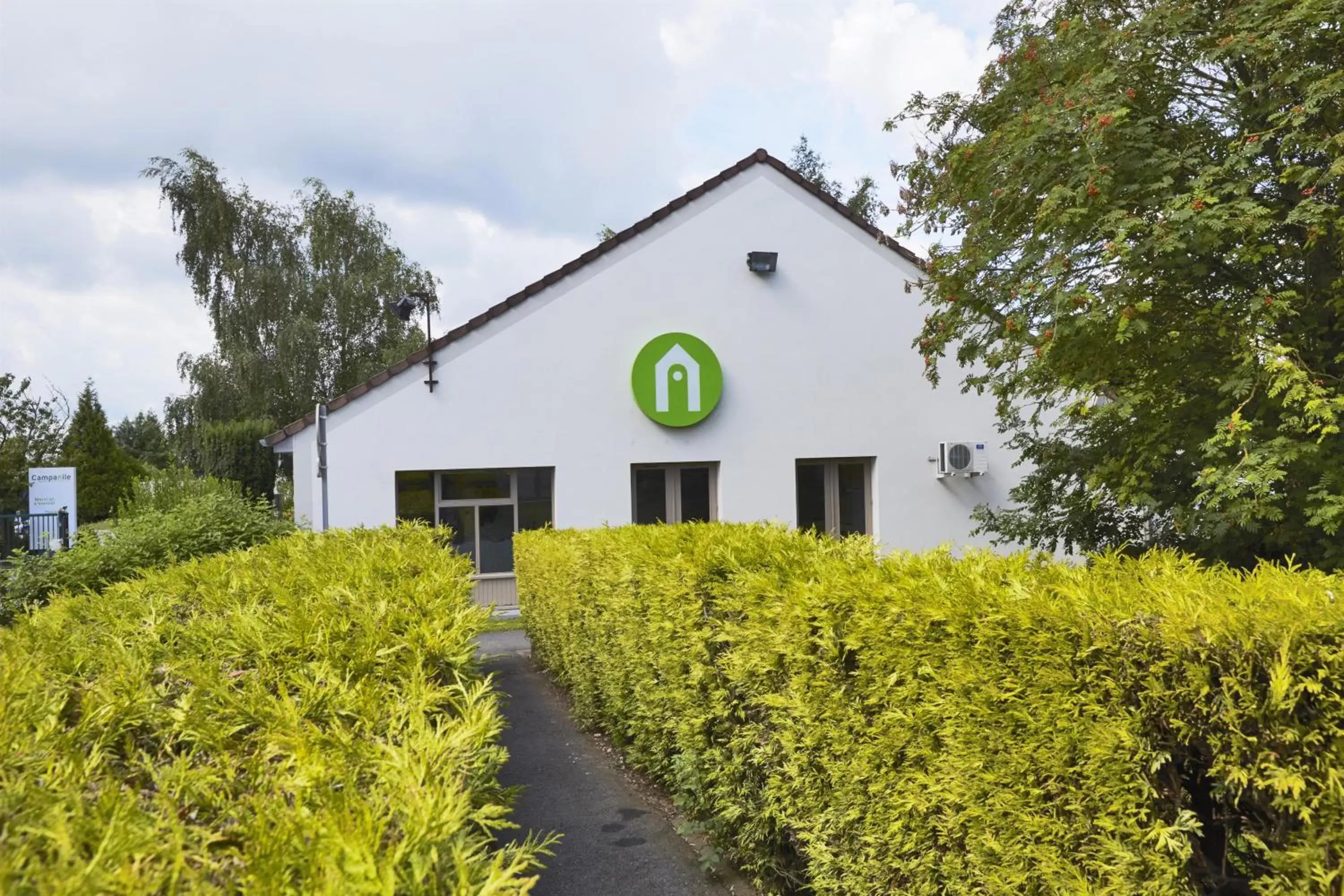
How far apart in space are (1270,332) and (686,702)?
243 inches

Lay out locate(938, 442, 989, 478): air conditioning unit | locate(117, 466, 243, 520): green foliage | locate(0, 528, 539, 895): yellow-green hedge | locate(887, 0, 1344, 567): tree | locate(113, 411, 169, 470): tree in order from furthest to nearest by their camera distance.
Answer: locate(113, 411, 169, 470): tree < locate(938, 442, 989, 478): air conditioning unit < locate(117, 466, 243, 520): green foliage < locate(887, 0, 1344, 567): tree < locate(0, 528, 539, 895): yellow-green hedge

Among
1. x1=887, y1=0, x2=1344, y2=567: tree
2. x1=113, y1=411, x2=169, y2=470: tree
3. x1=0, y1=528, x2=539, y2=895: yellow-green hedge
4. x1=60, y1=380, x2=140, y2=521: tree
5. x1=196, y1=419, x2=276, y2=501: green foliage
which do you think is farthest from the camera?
x1=113, y1=411, x2=169, y2=470: tree

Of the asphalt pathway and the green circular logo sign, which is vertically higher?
the green circular logo sign

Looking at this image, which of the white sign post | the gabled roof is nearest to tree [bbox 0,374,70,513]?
the white sign post

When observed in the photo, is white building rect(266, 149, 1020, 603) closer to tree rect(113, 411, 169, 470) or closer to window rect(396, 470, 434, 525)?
window rect(396, 470, 434, 525)

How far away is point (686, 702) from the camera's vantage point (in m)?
4.73

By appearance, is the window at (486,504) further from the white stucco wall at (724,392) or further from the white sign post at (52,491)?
the white sign post at (52,491)

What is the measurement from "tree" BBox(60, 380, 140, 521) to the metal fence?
12045 millimetres

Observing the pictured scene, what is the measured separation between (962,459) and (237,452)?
73.5 ft

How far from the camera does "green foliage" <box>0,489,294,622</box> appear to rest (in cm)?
862

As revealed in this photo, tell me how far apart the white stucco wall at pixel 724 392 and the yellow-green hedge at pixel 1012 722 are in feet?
32.0

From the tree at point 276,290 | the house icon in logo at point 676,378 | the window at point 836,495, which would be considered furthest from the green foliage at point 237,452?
the window at point 836,495

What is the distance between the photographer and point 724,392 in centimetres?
1474

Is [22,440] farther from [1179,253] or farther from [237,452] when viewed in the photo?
[1179,253]
